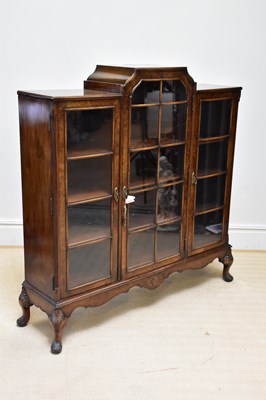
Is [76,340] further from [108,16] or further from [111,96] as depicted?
[108,16]

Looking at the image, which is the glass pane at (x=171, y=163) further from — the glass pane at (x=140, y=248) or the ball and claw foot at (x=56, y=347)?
the ball and claw foot at (x=56, y=347)

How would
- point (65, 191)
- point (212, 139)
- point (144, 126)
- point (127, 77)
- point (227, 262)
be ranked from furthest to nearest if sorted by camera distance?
point (227, 262), point (212, 139), point (144, 126), point (127, 77), point (65, 191)

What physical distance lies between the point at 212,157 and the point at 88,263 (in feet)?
2.97

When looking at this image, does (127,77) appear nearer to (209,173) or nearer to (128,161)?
(128,161)

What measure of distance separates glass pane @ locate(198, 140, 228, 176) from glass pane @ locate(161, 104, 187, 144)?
195 mm

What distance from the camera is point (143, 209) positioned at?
95.1 inches

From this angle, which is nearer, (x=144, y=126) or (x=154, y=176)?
(x=144, y=126)

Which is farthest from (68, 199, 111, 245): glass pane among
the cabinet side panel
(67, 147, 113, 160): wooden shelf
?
(67, 147, 113, 160): wooden shelf

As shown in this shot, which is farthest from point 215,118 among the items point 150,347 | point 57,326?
point 57,326

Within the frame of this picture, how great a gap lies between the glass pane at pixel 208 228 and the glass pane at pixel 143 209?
345mm

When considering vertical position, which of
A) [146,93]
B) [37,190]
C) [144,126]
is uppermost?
[146,93]

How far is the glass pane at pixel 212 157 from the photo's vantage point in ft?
8.63

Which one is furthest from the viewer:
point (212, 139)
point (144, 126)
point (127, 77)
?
point (212, 139)

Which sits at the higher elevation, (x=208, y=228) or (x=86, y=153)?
(x=86, y=153)
